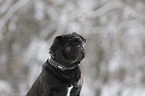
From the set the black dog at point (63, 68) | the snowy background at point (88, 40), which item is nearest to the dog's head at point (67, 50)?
the black dog at point (63, 68)

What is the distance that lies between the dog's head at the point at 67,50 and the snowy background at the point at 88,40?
11.6 ft

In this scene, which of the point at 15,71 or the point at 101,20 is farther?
the point at 101,20

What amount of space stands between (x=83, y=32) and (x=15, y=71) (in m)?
2.06

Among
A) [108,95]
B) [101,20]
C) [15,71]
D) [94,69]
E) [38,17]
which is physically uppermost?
[101,20]

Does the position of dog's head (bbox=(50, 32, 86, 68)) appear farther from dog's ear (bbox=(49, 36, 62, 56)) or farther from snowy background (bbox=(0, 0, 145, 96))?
snowy background (bbox=(0, 0, 145, 96))

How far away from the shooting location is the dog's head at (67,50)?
0.98m

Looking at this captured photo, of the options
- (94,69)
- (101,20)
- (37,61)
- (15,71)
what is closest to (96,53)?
(94,69)

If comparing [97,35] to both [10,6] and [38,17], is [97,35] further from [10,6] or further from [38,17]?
[10,6]

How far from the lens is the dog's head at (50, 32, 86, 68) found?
38.7 inches

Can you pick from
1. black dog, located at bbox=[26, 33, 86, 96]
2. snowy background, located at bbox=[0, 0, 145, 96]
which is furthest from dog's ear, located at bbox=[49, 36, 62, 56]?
snowy background, located at bbox=[0, 0, 145, 96]

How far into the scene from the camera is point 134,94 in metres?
5.09

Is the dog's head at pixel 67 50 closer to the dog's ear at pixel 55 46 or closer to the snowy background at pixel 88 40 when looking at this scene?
the dog's ear at pixel 55 46

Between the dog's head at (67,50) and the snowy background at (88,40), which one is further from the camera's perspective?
the snowy background at (88,40)

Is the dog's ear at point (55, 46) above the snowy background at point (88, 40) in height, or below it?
below
